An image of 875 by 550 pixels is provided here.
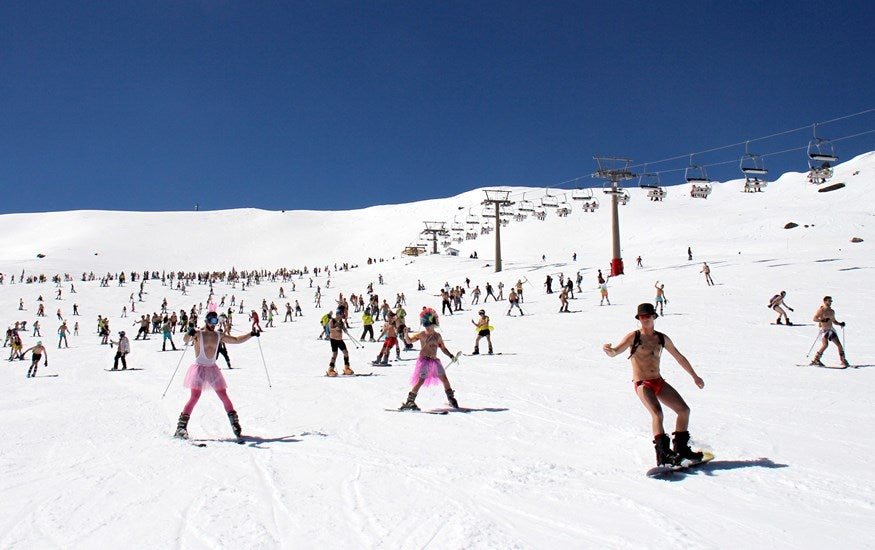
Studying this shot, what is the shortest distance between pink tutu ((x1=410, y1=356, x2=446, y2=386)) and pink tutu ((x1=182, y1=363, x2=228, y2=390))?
2.87 m

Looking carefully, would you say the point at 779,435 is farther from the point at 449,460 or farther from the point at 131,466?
the point at 131,466

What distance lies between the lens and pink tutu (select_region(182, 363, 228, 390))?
7.47 m

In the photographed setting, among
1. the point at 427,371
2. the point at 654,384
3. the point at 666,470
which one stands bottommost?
the point at 666,470

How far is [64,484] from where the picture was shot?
18.1 feet

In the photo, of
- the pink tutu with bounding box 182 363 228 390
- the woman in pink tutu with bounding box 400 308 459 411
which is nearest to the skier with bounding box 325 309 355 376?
the woman in pink tutu with bounding box 400 308 459 411

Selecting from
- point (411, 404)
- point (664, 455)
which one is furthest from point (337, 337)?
point (664, 455)

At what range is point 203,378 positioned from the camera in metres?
7.50

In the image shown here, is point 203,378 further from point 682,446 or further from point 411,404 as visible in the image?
point 682,446

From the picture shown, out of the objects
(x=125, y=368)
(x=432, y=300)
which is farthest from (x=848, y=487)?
(x=432, y=300)

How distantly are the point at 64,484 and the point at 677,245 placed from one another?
2564 inches

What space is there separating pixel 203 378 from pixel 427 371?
127 inches

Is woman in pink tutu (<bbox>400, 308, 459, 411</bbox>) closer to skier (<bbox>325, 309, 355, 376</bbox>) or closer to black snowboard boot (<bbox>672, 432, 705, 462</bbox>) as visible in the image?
black snowboard boot (<bbox>672, 432, 705, 462</bbox>)

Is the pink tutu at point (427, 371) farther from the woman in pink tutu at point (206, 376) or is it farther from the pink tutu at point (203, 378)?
the pink tutu at point (203, 378)

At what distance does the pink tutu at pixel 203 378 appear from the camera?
7469 millimetres
